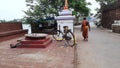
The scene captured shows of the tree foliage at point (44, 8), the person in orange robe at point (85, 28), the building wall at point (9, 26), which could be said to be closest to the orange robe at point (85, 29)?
the person in orange robe at point (85, 28)

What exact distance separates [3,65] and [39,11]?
794 inches

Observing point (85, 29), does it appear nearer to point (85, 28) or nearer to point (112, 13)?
point (85, 28)

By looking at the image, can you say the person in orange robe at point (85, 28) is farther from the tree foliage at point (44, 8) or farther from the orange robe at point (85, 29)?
the tree foliage at point (44, 8)

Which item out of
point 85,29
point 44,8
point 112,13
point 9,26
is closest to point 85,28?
point 85,29

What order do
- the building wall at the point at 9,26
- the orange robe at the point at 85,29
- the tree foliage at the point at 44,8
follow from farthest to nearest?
the tree foliage at the point at 44,8, the orange robe at the point at 85,29, the building wall at the point at 9,26

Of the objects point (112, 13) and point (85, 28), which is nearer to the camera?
point (85, 28)

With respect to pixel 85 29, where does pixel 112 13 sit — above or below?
above

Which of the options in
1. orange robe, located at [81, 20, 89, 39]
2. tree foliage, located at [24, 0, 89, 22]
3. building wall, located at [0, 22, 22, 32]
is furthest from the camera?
tree foliage, located at [24, 0, 89, 22]

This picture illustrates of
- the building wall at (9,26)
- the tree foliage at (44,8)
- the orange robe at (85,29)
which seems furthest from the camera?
the tree foliage at (44,8)

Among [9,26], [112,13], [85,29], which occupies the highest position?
[112,13]

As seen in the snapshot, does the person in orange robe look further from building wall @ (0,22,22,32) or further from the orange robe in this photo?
building wall @ (0,22,22,32)

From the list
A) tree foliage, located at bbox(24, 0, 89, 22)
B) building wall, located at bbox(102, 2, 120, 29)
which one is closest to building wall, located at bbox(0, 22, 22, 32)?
tree foliage, located at bbox(24, 0, 89, 22)

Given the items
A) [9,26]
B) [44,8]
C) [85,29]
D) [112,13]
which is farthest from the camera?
[112,13]

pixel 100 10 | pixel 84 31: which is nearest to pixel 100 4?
pixel 100 10
